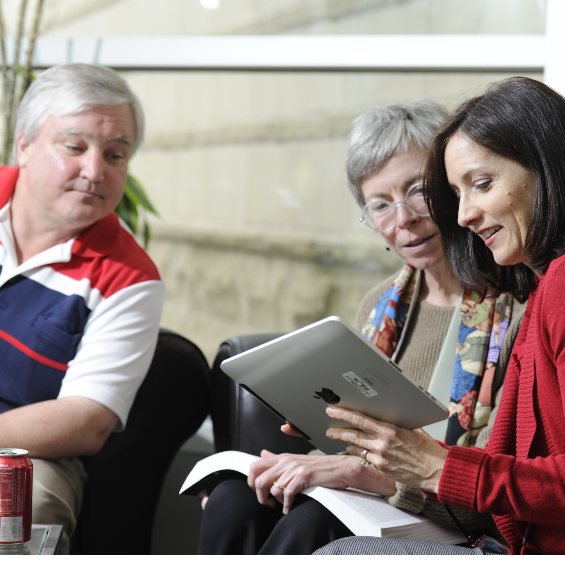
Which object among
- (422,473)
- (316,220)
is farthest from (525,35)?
(422,473)

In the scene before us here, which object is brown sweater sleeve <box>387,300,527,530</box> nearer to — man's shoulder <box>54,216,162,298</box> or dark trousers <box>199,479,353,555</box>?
dark trousers <box>199,479,353,555</box>

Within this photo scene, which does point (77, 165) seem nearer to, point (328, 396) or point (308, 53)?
point (328, 396)

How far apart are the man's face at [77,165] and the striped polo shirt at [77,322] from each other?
0.10 meters

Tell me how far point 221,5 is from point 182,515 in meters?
1.96

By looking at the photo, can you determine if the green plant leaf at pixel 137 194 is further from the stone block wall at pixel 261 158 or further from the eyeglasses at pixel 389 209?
the eyeglasses at pixel 389 209

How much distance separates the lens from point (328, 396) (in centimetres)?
115

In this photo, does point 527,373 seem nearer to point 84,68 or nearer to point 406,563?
point 406,563

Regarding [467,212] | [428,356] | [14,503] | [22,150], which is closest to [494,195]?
[467,212]

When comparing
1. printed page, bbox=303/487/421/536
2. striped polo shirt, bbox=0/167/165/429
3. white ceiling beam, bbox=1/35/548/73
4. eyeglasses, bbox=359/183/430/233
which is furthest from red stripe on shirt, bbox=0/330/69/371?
white ceiling beam, bbox=1/35/548/73

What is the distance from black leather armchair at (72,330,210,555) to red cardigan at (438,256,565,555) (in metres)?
0.96

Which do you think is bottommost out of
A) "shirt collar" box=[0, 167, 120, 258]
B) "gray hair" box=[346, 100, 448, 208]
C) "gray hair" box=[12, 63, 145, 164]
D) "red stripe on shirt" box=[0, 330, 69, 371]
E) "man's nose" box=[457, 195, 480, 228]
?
"red stripe on shirt" box=[0, 330, 69, 371]

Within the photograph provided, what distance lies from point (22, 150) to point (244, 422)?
971 millimetres

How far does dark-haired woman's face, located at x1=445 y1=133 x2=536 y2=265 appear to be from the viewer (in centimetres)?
108

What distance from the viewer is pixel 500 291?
4.47ft
